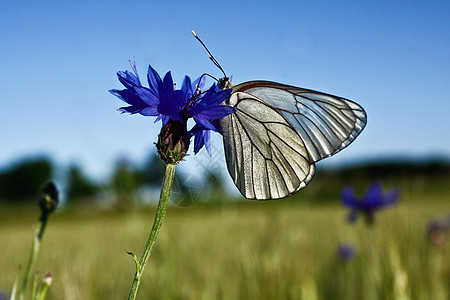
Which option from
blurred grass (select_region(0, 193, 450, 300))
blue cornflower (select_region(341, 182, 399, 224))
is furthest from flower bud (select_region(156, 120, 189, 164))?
blue cornflower (select_region(341, 182, 399, 224))

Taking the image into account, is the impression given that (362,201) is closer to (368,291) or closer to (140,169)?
(368,291)

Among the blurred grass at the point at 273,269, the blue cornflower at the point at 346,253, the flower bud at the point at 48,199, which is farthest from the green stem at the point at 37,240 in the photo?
the blue cornflower at the point at 346,253

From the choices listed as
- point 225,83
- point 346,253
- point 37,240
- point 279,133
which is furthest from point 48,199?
point 346,253

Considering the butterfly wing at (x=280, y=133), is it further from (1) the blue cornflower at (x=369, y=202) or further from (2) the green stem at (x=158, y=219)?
(1) the blue cornflower at (x=369, y=202)

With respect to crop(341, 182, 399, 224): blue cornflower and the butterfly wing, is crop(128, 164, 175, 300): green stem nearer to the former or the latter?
the butterfly wing

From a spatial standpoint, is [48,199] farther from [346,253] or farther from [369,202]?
[346,253]

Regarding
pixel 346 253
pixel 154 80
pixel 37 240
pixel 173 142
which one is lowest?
pixel 346 253
